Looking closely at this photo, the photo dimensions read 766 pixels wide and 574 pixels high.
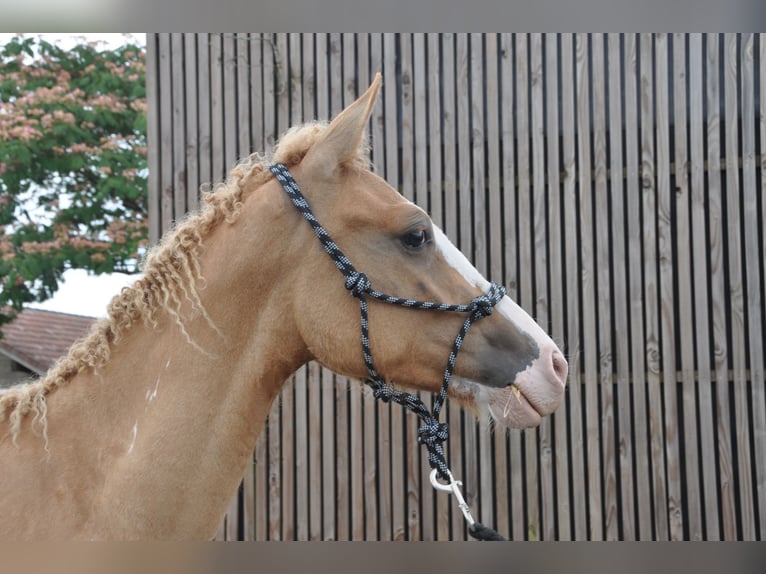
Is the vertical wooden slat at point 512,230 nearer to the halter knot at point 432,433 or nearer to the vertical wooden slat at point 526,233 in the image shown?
the vertical wooden slat at point 526,233

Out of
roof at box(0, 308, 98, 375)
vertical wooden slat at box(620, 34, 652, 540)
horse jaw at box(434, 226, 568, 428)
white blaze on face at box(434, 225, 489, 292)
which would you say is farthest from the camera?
roof at box(0, 308, 98, 375)

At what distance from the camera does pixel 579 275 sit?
4.93 metres

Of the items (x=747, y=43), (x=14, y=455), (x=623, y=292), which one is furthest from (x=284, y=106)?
(x=14, y=455)

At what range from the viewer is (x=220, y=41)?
17.7 ft

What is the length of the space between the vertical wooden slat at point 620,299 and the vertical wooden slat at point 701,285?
1.41ft

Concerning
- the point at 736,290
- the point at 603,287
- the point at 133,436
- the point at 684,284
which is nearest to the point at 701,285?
the point at 684,284

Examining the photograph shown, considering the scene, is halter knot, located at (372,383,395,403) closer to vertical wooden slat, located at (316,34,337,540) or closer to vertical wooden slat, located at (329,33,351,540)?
vertical wooden slat, located at (329,33,351,540)

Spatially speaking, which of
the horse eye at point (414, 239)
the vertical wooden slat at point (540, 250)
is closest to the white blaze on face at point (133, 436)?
the horse eye at point (414, 239)

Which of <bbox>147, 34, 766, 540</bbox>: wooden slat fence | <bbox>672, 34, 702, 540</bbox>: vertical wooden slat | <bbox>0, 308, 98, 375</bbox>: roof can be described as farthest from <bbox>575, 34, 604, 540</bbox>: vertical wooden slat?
<bbox>0, 308, 98, 375</bbox>: roof

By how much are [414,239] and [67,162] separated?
7598 millimetres

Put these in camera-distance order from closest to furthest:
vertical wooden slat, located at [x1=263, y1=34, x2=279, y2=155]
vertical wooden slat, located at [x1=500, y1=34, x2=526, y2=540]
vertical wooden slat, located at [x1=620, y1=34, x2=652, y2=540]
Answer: vertical wooden slat, located at [x1=620, y1=34, x2=652, y2=540], vertical wooden slat, located at [x1=500, y1=34, x2=526, y2=540], vertical wooden slat, located at [x1=263, y1=34, x2=279, y2=155]

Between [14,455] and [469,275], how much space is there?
143 centimetres

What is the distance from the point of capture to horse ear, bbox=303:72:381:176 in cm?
229

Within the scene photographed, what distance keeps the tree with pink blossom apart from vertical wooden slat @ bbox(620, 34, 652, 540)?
18.8 ft
